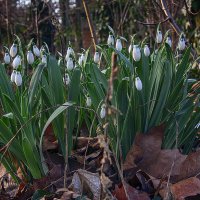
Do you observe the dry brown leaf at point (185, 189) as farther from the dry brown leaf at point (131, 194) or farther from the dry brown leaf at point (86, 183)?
the dry brown leaf at point (86, 183)

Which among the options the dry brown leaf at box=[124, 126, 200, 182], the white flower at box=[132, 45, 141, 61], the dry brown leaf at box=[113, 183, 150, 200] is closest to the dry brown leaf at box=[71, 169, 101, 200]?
the dry brown leaf at box=[113, 183, 150, 200]

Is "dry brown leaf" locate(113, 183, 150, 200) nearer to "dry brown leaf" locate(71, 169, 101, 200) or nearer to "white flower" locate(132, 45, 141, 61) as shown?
"dry brown leaf" locate(71, 169, 101, 200)

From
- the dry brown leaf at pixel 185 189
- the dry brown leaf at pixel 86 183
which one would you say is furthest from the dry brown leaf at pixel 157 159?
the dry brown leaf at pixel 86 183

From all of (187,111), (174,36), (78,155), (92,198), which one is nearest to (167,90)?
(187,111)

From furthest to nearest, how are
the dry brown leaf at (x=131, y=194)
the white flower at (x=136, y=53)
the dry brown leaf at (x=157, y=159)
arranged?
the white flower at (x=136, y=53) < the dry brown leaf at (x=157, y=159) < the dry brown leaf at (x=131, y=194)

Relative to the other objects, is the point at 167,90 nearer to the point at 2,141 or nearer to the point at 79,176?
the point at 79,176
